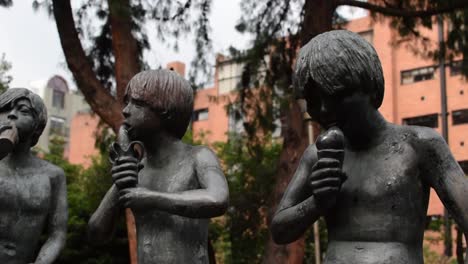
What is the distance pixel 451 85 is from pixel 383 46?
321 centimetres

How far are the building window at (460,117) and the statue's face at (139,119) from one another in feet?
89.7

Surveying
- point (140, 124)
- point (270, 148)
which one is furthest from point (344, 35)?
point (270, 148)

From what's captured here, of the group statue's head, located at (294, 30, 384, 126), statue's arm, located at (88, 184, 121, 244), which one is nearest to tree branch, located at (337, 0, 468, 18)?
statue's arm, located at (88, 184, 121, 244)

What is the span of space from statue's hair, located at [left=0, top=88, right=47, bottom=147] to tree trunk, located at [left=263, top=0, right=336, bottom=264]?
545 centimetres

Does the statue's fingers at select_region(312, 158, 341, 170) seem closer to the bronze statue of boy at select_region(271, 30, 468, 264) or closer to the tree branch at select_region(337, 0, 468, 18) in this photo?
the bronze statue of boy at select_region(271, 30, 468, 264)

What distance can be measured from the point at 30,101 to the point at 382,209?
7.10 feet

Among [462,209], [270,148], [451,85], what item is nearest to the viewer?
[462,209]

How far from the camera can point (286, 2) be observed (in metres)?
11.8

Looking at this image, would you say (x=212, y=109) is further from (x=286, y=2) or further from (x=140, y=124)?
(x=140, y=124)

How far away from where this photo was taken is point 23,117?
12.9 ft

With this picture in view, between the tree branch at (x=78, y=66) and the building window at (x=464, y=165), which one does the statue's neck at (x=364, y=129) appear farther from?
the building window at (x=464, y=165)

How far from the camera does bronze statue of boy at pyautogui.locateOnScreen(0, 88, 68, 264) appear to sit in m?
3.82

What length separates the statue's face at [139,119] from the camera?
346 centimetres

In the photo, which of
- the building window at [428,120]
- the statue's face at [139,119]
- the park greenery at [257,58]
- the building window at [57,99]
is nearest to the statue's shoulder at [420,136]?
the statue's face at [139,119]
